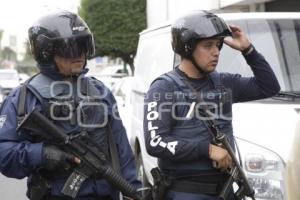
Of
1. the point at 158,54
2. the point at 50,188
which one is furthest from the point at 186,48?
the point at 158,54

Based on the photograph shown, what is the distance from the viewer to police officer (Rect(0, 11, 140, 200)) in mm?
2844

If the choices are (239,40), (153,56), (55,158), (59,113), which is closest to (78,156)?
(55,158)

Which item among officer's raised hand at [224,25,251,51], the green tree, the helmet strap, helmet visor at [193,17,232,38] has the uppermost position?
helmet visor at [193,17,232,38]

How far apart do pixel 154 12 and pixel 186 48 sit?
74.6ft

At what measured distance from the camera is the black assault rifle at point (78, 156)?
2.80 meters

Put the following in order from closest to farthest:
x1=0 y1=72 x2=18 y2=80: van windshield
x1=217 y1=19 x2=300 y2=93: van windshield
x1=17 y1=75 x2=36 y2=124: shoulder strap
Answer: x1=17 y1=75 x2=36 y2=124: shoulder strap
x1=217 y1=19 x2=300 y2=93: van windshield
x1=0 y1=72 x2=18 y2=80: van windshield

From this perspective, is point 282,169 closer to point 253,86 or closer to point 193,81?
point 253,86

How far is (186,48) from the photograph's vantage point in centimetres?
327

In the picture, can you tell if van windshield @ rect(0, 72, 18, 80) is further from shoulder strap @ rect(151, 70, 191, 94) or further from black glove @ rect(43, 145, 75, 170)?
black glove @ rect(43, 145, 75, 170)

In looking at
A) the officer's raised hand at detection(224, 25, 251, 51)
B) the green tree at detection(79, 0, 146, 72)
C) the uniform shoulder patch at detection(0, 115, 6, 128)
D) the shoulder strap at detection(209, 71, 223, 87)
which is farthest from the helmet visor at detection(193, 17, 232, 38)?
the green tree at detection(79, 0, 146, 72)

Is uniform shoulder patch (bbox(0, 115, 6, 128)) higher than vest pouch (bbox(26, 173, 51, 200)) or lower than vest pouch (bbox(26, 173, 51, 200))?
higher

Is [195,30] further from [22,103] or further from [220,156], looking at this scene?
[22,103]

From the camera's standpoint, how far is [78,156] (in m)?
2.87

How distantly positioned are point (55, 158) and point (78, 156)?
0.44ft
